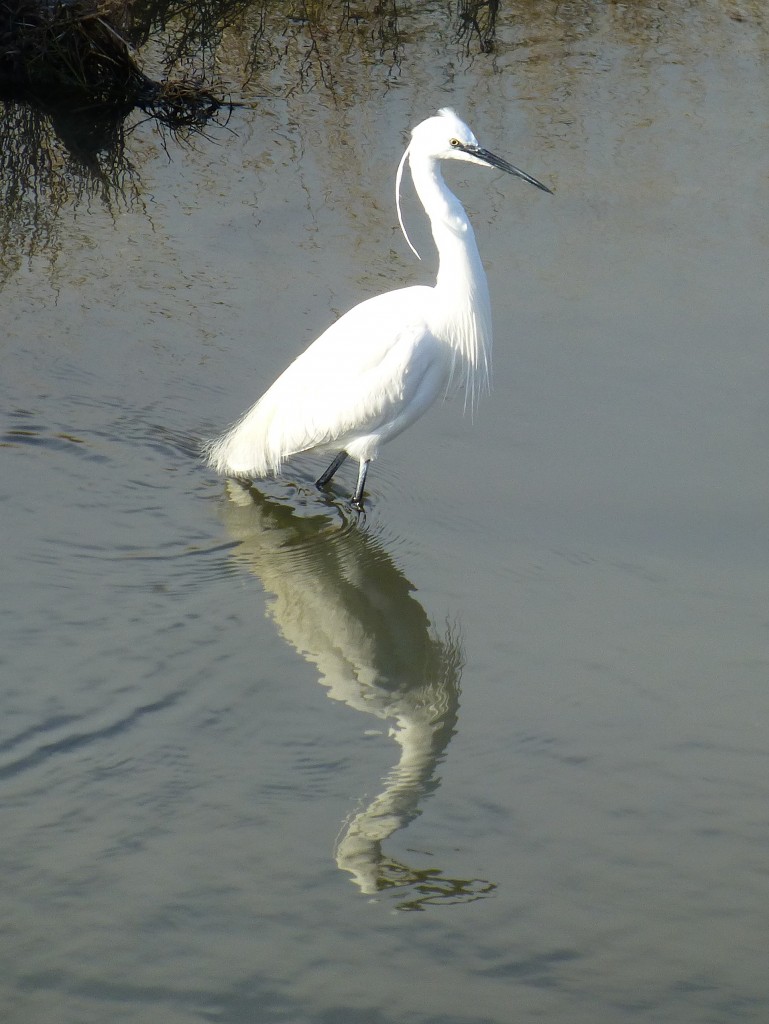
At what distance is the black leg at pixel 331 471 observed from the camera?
507 centimetres

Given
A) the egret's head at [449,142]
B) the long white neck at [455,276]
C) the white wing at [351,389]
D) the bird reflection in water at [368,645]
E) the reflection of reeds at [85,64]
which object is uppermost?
the reflection of reeds at [85,64]

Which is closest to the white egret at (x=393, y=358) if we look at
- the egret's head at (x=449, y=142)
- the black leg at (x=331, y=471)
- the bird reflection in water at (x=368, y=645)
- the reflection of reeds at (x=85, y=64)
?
the egret's head at (x=449, y=142)

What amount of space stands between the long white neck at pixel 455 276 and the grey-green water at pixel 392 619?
0.46 m

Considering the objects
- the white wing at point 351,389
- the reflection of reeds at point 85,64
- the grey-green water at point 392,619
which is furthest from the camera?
the reflection of reeds at point 85,64

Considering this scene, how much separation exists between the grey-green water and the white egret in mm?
253

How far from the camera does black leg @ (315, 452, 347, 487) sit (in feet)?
16.6

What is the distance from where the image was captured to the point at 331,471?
5.07 metres

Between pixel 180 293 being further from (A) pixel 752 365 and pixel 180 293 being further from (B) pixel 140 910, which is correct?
(B) pixel 140 910

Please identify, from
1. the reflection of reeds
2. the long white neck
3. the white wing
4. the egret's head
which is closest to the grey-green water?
the white wing

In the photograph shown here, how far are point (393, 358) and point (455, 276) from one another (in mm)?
399

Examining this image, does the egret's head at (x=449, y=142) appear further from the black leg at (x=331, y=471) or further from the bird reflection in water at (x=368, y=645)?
the bird reflection in water at (x=368, y=645)

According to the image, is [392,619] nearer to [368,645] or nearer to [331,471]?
[368,645]

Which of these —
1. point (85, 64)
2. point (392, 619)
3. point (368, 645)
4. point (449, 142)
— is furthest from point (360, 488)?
point (85, 64)

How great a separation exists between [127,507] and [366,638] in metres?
1.13
